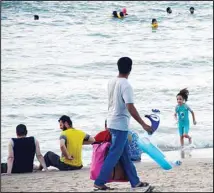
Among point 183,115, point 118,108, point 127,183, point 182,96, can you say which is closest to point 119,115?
point 118,108

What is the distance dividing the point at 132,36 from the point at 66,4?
38.0 feet

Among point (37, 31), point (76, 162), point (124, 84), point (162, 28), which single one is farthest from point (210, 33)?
point (124, 84)

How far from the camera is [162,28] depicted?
113 feet

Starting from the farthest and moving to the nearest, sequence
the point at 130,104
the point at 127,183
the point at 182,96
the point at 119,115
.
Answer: the point at 182,96
the point at 127,183
the point at 119,115
the point at 130,104

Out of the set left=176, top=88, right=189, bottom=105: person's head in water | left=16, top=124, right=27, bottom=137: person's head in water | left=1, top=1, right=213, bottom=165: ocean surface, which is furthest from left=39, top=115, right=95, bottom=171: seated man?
left=176, top=88, right=189, bottom=105: person's head in water

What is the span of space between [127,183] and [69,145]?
1.45 metres

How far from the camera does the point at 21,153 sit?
29.2ft

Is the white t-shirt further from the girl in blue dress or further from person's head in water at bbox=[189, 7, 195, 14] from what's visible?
person's head in water at bbox=[189, 7, 195, 14]

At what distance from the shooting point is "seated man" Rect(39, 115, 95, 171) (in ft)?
28.7

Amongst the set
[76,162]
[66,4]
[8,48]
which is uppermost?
[66,4]

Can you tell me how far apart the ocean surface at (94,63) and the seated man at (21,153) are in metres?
1.80

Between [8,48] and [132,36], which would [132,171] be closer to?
[8,48]

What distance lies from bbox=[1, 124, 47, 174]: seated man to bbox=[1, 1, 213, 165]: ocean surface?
5.91ft

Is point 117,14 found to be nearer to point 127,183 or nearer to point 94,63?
point 94,63
